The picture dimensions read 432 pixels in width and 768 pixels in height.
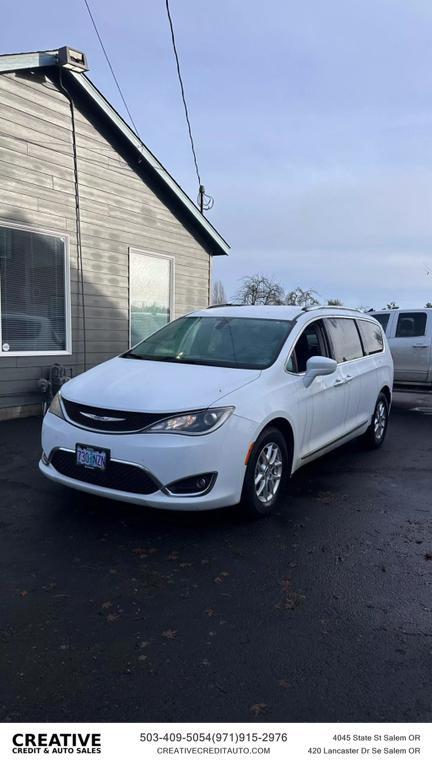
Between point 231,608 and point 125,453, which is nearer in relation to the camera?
point 231,608

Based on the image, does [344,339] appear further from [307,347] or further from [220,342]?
[220,342]

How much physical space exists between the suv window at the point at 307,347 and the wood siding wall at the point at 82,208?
471 cm

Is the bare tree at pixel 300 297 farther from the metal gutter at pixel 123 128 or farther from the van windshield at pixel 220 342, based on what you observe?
the van windshield at pixel 220 342

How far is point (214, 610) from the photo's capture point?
3.01 meters

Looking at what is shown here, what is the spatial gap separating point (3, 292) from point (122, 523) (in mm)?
4936

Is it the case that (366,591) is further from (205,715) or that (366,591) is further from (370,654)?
(205,715)

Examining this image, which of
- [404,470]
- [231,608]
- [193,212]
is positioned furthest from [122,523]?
[193,212]

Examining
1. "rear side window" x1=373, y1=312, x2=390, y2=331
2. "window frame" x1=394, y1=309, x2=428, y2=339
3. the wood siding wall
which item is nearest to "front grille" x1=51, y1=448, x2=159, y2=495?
the wood siding wall

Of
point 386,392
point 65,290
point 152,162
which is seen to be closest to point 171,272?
point 152,162

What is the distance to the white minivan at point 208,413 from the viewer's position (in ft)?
12.3

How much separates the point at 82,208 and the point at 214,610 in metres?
7.45

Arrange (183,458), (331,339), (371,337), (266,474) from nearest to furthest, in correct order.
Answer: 1. (183,458)
2. (266,474)
3. (331,339)
4. (371,337)

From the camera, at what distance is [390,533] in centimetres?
416

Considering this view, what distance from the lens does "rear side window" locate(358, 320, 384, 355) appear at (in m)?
6.55
